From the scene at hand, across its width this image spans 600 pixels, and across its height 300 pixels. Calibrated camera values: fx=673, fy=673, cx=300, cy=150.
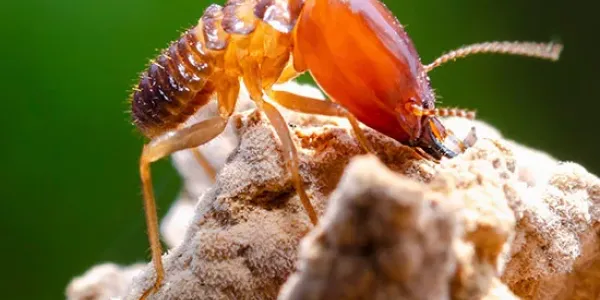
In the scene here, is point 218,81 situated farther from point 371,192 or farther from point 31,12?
point 31,12

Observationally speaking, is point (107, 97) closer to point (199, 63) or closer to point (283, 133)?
point (199, 63)

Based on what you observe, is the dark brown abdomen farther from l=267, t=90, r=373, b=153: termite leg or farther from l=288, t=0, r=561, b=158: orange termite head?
l=288, t=0, r=561, b=158: orange termite head

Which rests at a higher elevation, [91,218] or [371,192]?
[371,192]

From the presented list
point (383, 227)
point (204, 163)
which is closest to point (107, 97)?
point (204, 163)

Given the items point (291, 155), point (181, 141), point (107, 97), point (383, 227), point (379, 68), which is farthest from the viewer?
point (107, 97)

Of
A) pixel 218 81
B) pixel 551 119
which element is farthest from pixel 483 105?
pixel 218 81

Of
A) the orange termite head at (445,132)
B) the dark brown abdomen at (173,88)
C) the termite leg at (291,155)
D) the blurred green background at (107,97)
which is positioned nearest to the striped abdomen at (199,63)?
the dark brown abdomen at (173,88)
